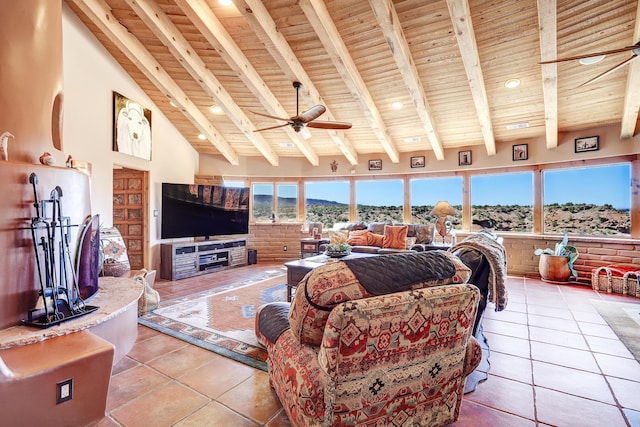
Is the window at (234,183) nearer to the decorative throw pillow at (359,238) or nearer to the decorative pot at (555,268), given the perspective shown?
the decorative throw pillow at (359,238)

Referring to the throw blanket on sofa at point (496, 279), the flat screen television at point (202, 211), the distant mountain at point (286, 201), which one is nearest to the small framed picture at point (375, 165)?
the distant mountain at point (286, 201)

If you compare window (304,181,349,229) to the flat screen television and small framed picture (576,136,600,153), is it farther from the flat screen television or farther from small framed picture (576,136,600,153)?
small framed picture (576,136,600,153)

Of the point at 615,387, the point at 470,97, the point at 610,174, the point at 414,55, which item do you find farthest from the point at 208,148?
the point at 610,174

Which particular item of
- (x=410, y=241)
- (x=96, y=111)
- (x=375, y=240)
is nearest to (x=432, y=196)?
(x=410, y=241)

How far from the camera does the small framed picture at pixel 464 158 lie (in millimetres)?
6426

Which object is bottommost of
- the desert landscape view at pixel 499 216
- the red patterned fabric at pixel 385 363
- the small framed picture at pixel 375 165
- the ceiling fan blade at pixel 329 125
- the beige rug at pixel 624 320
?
the beige rug at pixel 624 320

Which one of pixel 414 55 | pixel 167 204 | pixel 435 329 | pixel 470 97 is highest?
pixel 414 55

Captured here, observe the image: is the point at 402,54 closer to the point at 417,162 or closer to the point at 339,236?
the point at 417,162

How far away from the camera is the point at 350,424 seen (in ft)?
4.49

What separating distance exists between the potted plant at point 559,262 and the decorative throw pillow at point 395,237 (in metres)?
2.33

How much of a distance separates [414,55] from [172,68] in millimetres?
→ 3739

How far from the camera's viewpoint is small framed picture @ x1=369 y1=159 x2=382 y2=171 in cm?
726

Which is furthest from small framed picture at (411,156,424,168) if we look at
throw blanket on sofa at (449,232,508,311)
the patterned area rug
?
throw blanket on sofa at (449,232,508,311)

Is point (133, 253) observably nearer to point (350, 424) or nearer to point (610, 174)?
point (350, 424)
